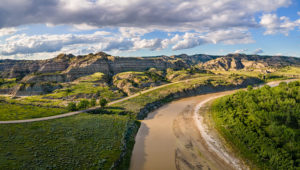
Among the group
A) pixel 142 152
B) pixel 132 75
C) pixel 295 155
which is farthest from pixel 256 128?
pixel 132 75

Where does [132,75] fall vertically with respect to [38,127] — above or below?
above

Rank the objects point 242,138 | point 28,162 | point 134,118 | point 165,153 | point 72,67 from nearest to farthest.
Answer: point 28,162 → point 165,153 → point 242,138 → point 134,118 → point 72,67

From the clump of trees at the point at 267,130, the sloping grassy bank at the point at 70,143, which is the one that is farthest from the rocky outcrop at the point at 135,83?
the clump of trees at the point at 267,130

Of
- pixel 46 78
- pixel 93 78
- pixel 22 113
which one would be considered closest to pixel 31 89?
pixel 46 78

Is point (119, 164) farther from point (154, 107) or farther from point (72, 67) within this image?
point (72, 67)

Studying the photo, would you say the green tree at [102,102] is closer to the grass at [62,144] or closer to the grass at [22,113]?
the grass at [22,113]

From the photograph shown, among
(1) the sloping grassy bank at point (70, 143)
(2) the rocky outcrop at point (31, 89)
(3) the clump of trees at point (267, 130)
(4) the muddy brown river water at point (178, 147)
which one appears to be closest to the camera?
(1) the sloping grassy bank at point (70, 143)

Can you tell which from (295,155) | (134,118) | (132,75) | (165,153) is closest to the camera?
(295,155)
